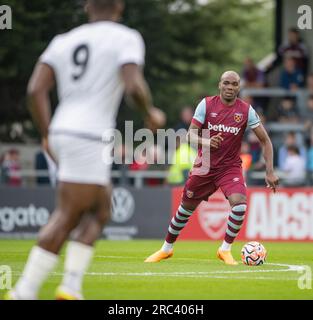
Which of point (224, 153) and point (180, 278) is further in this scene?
point (224, 153)

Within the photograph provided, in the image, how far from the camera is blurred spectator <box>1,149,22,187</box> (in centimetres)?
2467

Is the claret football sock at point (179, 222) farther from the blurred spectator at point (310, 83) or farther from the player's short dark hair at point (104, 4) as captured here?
the blurred spectator at point (310, 83)

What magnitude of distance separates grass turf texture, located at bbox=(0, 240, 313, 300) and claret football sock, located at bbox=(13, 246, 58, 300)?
1.21m

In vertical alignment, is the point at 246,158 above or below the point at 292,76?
below

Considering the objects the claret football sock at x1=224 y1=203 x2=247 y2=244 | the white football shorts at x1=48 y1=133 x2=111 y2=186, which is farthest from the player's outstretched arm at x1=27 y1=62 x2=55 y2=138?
the claret football sock at x1=224 y1=203 x2=247 y2=244

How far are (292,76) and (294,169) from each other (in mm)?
5033

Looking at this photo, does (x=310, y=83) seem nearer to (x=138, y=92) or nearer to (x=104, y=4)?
(x=104, y=4)

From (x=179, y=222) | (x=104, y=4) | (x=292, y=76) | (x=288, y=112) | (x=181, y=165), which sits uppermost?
(x=292, y=76)

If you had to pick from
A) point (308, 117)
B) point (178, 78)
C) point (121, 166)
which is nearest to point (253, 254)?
point (121, 166)

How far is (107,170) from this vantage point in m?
8.38

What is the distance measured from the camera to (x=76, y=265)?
27.8ft

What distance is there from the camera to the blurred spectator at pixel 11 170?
24.7 m

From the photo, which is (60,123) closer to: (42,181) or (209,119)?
(209,119)
